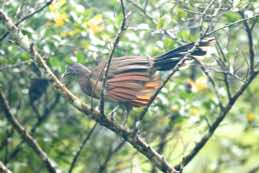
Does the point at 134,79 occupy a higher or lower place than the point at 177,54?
lower

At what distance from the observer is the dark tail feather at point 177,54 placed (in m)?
3.36

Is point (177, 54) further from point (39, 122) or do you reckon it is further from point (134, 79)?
point (39, 122)

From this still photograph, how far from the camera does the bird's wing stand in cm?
364

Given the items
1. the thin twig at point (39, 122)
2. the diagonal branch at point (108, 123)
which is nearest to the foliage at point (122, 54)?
the thin twig at point (39, 122)

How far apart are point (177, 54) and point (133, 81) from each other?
359 millimetres

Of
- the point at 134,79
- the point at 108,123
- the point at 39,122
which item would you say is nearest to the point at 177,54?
Result: the point at 134,79

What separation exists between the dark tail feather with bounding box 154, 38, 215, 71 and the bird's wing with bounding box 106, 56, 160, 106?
0.22 ft

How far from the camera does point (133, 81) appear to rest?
A: 3.67 m

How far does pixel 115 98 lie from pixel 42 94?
1.21 metres

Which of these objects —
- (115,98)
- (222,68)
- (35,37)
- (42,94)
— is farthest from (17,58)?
(222,68)

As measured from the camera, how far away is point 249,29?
3.50 m

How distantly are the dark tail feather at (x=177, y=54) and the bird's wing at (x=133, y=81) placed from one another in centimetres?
7

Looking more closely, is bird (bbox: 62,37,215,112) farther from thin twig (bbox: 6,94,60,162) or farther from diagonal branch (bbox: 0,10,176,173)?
thin twig (bbox: 6,94,60,162)

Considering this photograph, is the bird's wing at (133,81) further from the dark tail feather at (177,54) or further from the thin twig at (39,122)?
the thin twig at (39,122)
